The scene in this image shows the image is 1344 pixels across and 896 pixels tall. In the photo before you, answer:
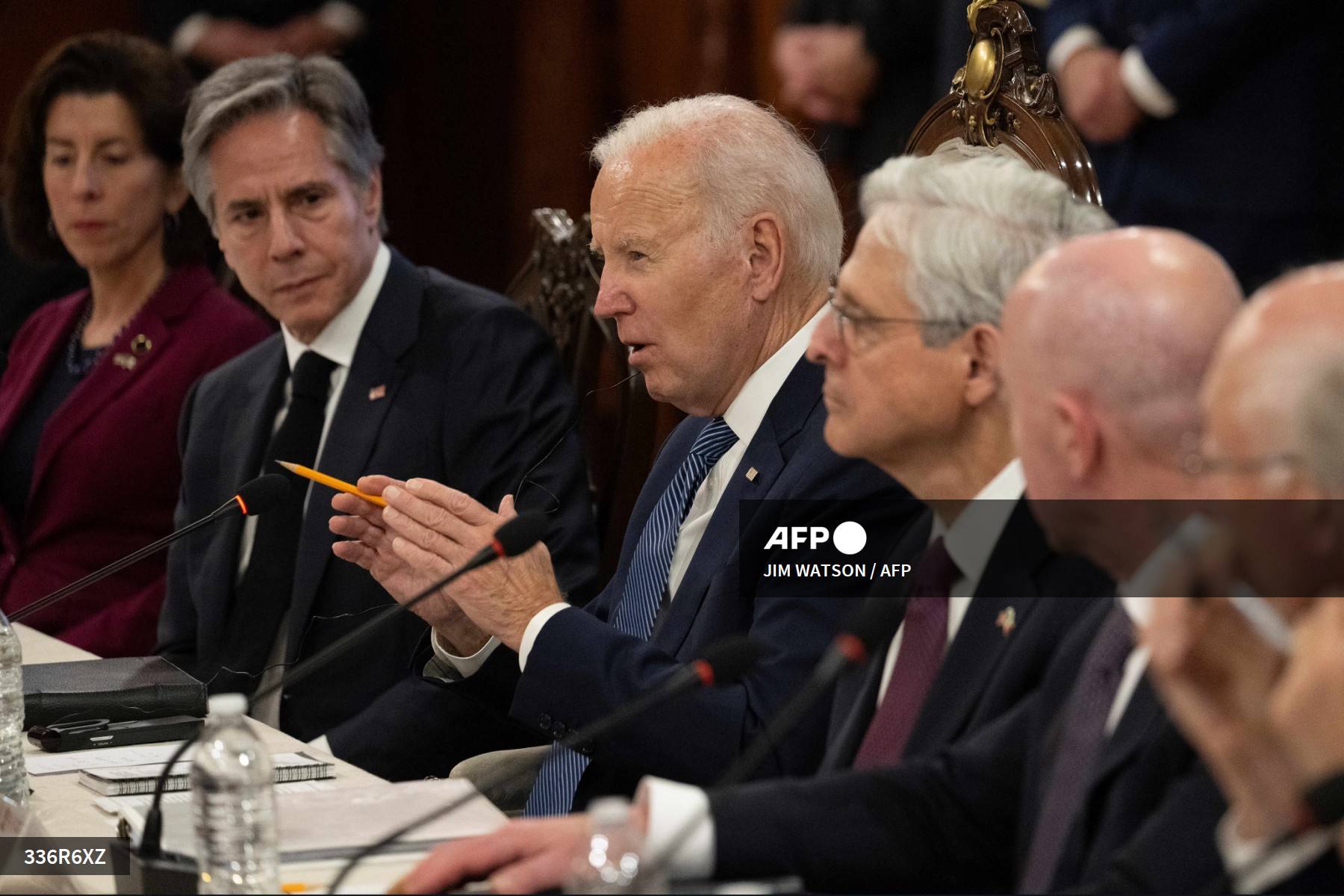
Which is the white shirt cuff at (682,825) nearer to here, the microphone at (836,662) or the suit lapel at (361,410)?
the microphone at (836,662)

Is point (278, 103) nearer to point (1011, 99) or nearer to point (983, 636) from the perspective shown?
point (1011, 99)

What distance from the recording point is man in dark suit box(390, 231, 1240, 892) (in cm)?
148

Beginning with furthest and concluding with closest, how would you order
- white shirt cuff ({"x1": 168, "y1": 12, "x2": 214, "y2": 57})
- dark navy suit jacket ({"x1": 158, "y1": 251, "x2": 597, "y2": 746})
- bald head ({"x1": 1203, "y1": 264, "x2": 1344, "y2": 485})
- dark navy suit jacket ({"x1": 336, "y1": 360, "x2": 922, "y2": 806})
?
white shirt cuff ({"x1": 168, "y1": 12, "x2": 214, "y2": 57}) → dark navy suit jacket ({"x1": 158, "y1": 251, "x2": 597, "y2": 746}) → dark navy suit jacket ({"x1": 336, "y1": 360, "x2": 922, "y2": 806}) → bald head ({"x1": 1203, "y1": 264, "x2": 1344, "y2": 485})

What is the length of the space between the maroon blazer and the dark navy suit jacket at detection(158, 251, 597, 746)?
34 cm

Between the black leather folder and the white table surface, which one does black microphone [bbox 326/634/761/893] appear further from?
the black leather folder

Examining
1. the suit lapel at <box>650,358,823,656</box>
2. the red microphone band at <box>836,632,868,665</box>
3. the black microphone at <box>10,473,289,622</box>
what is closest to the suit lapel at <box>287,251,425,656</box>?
the black microphone at <box>10,473,289,622</box>

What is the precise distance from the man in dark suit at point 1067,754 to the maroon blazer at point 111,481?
89.8 inches

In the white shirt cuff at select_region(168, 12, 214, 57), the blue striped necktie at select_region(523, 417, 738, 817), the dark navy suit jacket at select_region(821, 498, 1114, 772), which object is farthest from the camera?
the white shirt cuff at select_region(168, 12, 214, 57)

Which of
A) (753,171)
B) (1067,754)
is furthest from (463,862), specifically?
(753,171)

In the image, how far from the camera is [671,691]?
5.29 feet

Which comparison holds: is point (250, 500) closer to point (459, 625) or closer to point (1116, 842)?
point (459, 625)

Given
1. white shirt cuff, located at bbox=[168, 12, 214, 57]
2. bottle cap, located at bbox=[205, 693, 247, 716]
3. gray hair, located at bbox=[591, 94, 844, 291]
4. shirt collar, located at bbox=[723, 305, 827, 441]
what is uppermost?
white shirt cuff, located at bbox=[168, 12, 214, 57]

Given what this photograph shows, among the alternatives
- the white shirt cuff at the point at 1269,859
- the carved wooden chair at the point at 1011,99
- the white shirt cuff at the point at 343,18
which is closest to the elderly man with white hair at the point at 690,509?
the carved wooden chair at the point at 1011,99

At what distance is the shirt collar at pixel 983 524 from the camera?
186 centimetres
